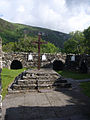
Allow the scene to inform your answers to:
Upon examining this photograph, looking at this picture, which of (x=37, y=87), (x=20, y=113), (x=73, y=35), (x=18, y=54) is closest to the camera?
Result: (x=20, y=113)

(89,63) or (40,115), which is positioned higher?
(89,63)

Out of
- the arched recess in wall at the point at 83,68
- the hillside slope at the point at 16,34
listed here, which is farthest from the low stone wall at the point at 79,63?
the hillside slope at the point at 16,34

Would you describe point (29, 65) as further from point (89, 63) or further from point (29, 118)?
point (29, 118)

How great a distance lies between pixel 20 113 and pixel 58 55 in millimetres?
15591

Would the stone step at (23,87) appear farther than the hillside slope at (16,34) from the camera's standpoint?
No

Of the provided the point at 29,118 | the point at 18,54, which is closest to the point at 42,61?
the point at 18,54

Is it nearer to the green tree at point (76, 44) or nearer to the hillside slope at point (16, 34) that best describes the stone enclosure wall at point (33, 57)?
the green tree at point (76, 44)

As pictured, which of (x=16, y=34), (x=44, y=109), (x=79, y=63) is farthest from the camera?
(x=16, y=34)

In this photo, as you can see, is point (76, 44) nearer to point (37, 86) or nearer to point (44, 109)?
point (37, 86)

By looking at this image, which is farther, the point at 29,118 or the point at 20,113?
the point at 20,113

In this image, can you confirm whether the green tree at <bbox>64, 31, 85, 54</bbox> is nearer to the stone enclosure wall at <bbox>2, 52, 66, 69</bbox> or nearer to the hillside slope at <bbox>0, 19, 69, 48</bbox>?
the stone enclosure wall at <bbox>2, 52, 66, 69</bbox>

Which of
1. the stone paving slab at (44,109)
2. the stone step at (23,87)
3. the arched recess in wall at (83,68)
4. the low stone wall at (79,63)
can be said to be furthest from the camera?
the arched recess in wall at (83,68)

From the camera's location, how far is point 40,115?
449 centimetres

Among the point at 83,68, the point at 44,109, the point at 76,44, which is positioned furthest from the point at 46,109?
the point at 76,44
